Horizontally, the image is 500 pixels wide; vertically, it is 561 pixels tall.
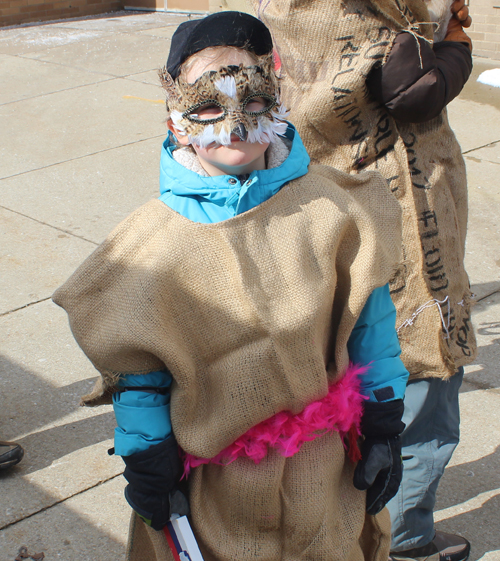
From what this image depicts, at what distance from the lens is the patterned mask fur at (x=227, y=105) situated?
1.79 meters

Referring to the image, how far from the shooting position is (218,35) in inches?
70.9

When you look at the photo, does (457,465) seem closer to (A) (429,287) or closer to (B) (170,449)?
(A) (429,287)

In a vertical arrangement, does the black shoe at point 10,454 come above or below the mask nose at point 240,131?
below

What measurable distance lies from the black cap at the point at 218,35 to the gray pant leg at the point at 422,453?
139cm

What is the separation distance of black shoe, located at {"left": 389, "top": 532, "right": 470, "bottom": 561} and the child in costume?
83 cm

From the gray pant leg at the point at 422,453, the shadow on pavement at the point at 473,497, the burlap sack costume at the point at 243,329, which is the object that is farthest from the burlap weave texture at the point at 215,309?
the shadow on pavement at the point at 473,497

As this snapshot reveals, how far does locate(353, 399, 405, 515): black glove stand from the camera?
1910mm

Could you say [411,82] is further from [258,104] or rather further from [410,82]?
[258,104]

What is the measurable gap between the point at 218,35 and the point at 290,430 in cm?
101

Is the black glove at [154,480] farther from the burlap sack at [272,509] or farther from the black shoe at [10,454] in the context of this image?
the black shoe at [10,454]

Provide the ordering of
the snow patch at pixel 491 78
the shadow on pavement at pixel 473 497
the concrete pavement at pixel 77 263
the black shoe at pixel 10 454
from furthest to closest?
1. the snow patch at pixel 491 78
2. the black shoe at pixel 10 454
3. the concrete pavement at pixel 77 263
4. the shadow on pavement at pixel 473 497

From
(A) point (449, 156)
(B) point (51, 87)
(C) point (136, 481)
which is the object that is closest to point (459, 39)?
(A) point (449, 156)

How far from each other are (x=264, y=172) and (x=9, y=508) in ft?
6.66

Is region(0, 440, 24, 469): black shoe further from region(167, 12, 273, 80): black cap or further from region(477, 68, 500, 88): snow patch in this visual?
region(477, 68, 500, 88): snow patch
